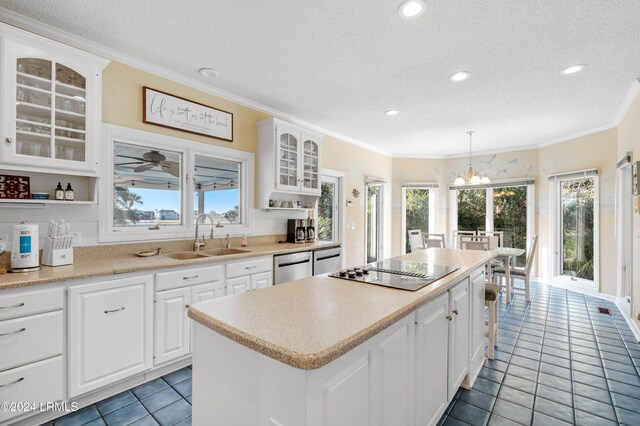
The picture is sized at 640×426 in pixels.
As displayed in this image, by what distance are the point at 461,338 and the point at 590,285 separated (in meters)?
4.39

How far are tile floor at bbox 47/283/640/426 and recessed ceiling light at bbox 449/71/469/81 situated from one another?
8.75 feet

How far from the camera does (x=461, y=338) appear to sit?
6.52 feet

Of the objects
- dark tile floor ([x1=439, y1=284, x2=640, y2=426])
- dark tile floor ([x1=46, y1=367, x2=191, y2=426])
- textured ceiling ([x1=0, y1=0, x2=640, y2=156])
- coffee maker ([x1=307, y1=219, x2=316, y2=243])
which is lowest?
dark tile floor ([x1=46, y1=367, x2=191, y2=426])

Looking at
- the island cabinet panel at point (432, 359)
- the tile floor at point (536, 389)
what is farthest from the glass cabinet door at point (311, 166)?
the island cabinet panel at point (432, 359)

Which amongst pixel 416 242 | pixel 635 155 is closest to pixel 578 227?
pixel 635 155

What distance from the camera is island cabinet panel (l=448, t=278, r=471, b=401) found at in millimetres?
1837

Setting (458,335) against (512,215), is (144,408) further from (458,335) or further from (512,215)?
(512,215)

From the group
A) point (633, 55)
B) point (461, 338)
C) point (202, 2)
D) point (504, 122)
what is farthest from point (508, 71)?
point (202, 2)

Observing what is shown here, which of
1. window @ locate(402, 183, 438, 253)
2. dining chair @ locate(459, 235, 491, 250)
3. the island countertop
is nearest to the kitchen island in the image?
the island countertop

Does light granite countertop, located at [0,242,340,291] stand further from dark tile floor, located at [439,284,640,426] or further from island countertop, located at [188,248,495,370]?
dark tile floor, located at [439,284,640,426]

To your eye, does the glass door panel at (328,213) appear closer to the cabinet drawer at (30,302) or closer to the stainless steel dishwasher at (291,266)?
the stainless steel dishwasher at (291,266)

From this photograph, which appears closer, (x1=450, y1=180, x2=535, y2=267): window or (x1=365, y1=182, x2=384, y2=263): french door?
(x1=450, y1=180, x2=535, y2=267): window

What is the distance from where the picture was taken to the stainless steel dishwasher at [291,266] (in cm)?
318

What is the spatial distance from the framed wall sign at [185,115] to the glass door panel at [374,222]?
3508mm
